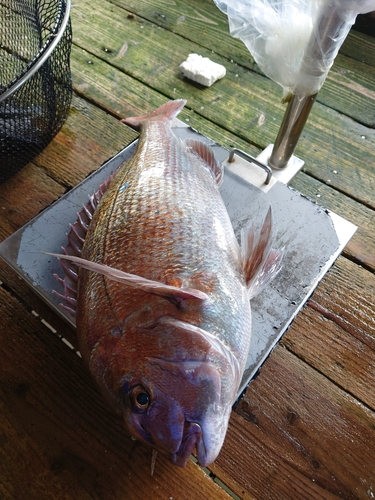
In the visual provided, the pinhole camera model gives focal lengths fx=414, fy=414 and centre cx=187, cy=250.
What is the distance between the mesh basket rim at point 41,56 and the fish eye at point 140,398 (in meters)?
0.83

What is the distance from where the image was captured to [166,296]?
71 centimetres

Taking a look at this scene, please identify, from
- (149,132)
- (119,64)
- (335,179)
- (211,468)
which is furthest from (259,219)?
(119,64)

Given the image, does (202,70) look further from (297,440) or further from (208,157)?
(297,440)

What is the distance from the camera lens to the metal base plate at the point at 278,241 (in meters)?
1.01

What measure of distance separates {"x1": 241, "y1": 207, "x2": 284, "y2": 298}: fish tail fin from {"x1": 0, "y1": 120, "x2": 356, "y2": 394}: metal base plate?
0.10 meters

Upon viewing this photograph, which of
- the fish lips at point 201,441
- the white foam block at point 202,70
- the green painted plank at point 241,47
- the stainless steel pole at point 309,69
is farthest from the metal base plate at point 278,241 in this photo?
the green painted plank at point 241,47

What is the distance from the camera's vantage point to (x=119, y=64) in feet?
6.05

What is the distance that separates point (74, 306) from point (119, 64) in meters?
1.34

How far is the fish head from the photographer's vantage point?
65 centimetres

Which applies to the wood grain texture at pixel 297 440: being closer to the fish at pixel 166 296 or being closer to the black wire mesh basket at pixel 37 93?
the fish at pixel 166 296

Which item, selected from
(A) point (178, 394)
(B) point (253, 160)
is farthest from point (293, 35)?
(A) point (178, 394)

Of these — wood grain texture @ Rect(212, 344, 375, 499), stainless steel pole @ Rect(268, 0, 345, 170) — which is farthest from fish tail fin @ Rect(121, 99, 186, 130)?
wood grain texture @ Rect(212, 344, 375, 499)

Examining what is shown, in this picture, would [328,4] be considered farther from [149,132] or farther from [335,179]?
[335,179]

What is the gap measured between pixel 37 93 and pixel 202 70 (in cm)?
71
